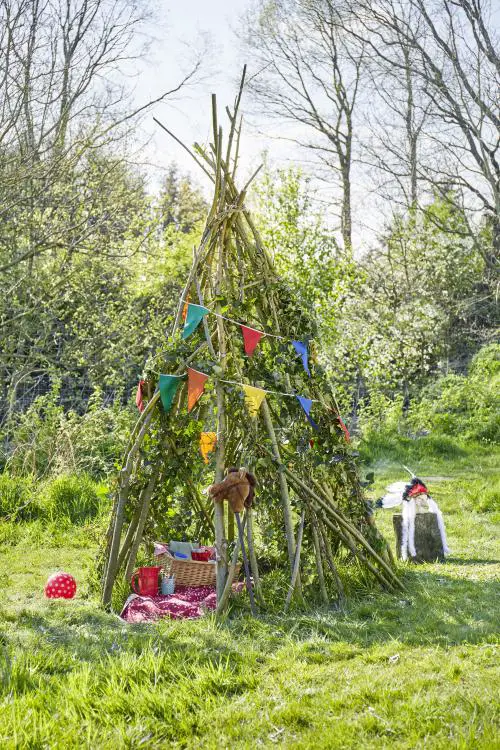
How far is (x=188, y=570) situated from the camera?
475cm

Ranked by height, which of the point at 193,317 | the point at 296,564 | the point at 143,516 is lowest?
the point at 296,564

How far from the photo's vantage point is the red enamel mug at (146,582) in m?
4.58

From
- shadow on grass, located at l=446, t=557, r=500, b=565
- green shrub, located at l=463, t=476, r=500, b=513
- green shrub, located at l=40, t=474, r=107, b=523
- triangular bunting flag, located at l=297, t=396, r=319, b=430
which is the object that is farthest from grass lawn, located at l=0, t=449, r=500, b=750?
green shrub, located at l=463, t=476, r=500, b=513

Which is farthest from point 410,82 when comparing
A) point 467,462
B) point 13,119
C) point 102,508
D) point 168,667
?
point 168,667

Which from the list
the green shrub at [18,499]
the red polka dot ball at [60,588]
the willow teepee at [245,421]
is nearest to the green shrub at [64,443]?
the green shrub at [18,499]

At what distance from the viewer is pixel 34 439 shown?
8.02 metres

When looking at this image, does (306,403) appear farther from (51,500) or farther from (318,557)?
(51,500)

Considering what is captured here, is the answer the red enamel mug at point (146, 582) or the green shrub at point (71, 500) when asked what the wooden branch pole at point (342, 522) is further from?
the green shrub at point (71, 500)

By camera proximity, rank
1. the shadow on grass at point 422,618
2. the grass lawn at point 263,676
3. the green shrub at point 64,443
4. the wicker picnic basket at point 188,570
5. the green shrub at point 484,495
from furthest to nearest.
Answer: the green shrub at point 64,443
the green shrub at point 484,495
the wicker picnic basket at point 188,570
the shadow on grass at point 422,618
the grass lawn at point 263,676

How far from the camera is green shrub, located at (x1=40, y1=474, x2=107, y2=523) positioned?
6.77 metres

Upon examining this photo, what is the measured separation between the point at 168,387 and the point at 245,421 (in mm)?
529

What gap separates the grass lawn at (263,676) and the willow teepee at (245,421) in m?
0.38

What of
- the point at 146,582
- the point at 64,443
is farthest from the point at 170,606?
the point at 64,443

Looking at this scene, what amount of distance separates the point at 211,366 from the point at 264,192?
8.54 m
